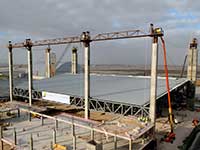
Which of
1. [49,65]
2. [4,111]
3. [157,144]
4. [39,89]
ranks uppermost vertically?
[49,65]

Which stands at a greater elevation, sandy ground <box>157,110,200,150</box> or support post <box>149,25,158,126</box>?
support post <box>149,25,158,126</box>

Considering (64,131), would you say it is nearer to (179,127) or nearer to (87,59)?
(87,59)

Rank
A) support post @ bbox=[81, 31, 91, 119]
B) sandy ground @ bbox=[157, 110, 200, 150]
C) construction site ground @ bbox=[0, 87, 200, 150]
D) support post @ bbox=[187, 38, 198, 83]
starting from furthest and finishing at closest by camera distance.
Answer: support post @ bbox=[187, 38, 198, 83]
support post @ bbox=[81, 31, 91, 119]
sandy ground @ bbox=[157, 110, 200, 150]
construction site ground @ bbox=[0, 87, 200, 150]

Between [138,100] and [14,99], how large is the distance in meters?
32.6

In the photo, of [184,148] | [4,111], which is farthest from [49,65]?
[184,148]

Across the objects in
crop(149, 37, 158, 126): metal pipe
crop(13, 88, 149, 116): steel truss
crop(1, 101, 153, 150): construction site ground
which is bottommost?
crop(1, 101, 153, 150): construction site ground

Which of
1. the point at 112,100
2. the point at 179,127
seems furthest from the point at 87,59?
the point at 179,127

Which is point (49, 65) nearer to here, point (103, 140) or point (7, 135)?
point (7, 135)

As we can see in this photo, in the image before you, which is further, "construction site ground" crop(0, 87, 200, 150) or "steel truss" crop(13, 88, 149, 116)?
Answer: "steel truss" crop(13, 88, 149, 116)

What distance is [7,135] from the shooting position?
71.6 feet

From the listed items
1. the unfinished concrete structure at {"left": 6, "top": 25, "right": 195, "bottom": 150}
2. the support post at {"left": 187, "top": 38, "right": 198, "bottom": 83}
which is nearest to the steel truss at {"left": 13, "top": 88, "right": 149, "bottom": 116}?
the unfinished concrete structure at {"left": 6, "top": 25, "right": 195, "bottom": 150}

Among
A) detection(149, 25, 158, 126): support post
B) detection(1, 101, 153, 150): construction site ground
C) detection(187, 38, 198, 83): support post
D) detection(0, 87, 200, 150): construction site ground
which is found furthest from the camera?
detection(187, 38, 198, 83): support post

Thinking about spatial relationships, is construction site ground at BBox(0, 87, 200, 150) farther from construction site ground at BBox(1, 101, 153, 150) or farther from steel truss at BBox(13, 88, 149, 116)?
steel truss at BBox(13, 88, 149, 116)

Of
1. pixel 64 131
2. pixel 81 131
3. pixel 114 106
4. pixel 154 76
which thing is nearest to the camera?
pixel 154 76
